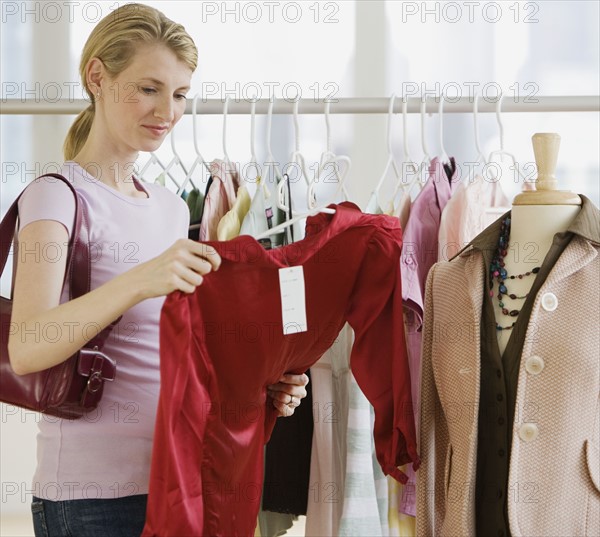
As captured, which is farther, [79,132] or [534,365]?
[79,132]

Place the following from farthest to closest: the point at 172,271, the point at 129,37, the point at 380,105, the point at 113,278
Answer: the point at 380,105 < the point at 129,37 < the point at 113,278 < the point at 172,271

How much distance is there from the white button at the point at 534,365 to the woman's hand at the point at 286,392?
1.62 ft

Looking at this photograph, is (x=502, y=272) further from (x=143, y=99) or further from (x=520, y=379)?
(x=143, y=99)

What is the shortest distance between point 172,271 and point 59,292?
0.74 ft

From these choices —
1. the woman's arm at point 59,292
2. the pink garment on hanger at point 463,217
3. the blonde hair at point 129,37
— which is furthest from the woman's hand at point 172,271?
the pink garment on hanger at point 463,217

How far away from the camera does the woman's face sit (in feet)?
5.34

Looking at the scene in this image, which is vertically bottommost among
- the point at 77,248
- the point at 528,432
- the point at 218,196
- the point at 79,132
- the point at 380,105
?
the point at 528,432

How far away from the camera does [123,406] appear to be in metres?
1.60

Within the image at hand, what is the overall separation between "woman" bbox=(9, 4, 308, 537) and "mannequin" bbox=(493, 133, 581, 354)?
1.55 ft

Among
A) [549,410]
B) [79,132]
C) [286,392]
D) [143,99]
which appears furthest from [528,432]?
[79,132]

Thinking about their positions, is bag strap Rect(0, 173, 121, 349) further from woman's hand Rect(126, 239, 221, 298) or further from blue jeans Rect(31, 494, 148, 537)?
blue jeans Rect(31, 494, 148, 537)

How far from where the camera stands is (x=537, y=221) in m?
1.60

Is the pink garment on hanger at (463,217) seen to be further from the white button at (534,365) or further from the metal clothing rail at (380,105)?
the white button at (534,365)

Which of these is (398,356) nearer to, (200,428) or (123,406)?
(200,428)
